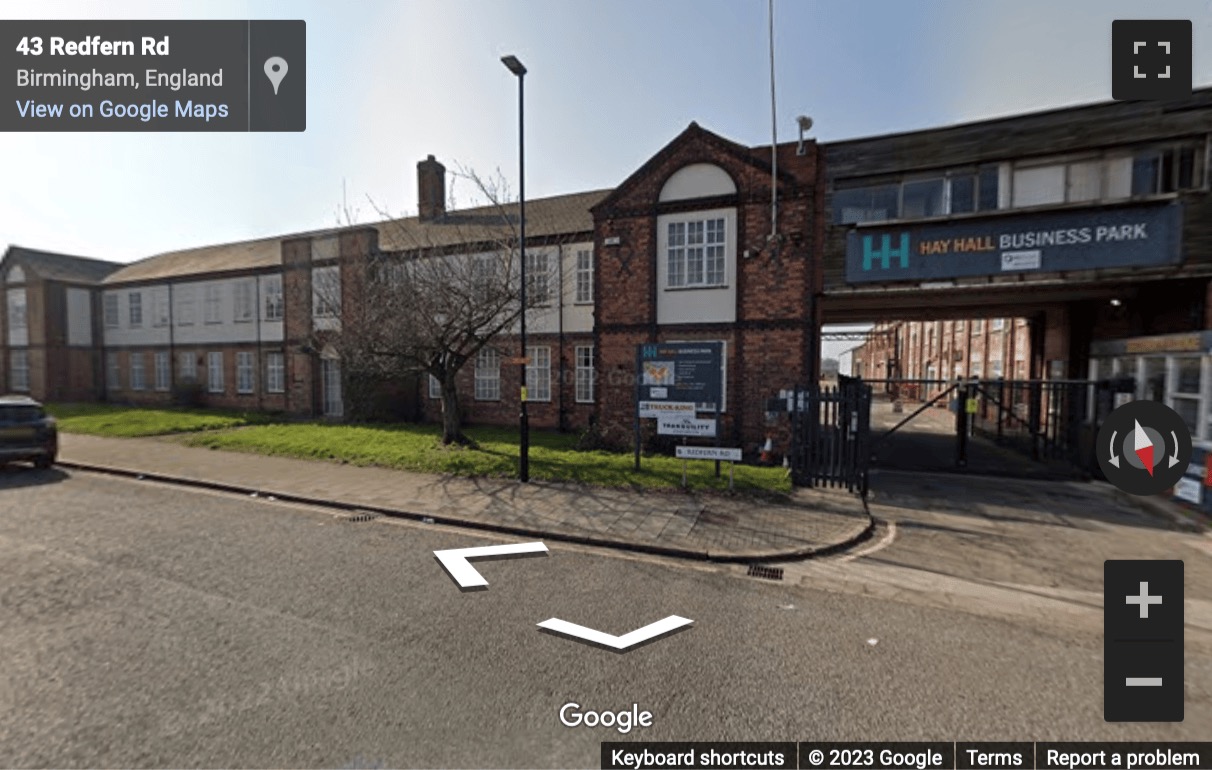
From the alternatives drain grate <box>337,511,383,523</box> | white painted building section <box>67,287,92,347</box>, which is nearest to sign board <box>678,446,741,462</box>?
drain grate <box>337,511,383,523</box>

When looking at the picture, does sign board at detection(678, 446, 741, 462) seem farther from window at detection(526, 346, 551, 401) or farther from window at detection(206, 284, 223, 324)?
window at detection(206, 284, 223, 324)

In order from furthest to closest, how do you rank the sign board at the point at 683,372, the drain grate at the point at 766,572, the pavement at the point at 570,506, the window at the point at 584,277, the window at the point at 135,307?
1. the window at the point at 135,307
2. the window at the point at 584,277
3. the sign board at the point at 683,372
4. the pavement at the point at 570,506
5. the drain grate at the point at 766,572

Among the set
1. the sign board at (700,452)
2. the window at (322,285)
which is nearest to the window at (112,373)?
the window at (322,285)

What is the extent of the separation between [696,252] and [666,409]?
522cm

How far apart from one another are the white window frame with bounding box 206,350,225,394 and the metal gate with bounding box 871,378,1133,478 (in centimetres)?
2724

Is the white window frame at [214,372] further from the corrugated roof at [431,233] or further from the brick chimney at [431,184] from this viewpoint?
the brick chimney at [431,184]

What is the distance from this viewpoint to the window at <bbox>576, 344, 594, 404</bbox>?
16.8 metres

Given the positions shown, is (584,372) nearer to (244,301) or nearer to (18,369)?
(244,301)

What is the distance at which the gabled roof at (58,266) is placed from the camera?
28828 mm

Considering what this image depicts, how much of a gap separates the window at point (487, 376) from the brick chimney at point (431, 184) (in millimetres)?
9556

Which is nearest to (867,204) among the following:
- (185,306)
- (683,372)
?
(683,372)

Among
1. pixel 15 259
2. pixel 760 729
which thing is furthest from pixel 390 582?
pixel 15 259

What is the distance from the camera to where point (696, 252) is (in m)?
13.5

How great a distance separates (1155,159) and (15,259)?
4839 cm
